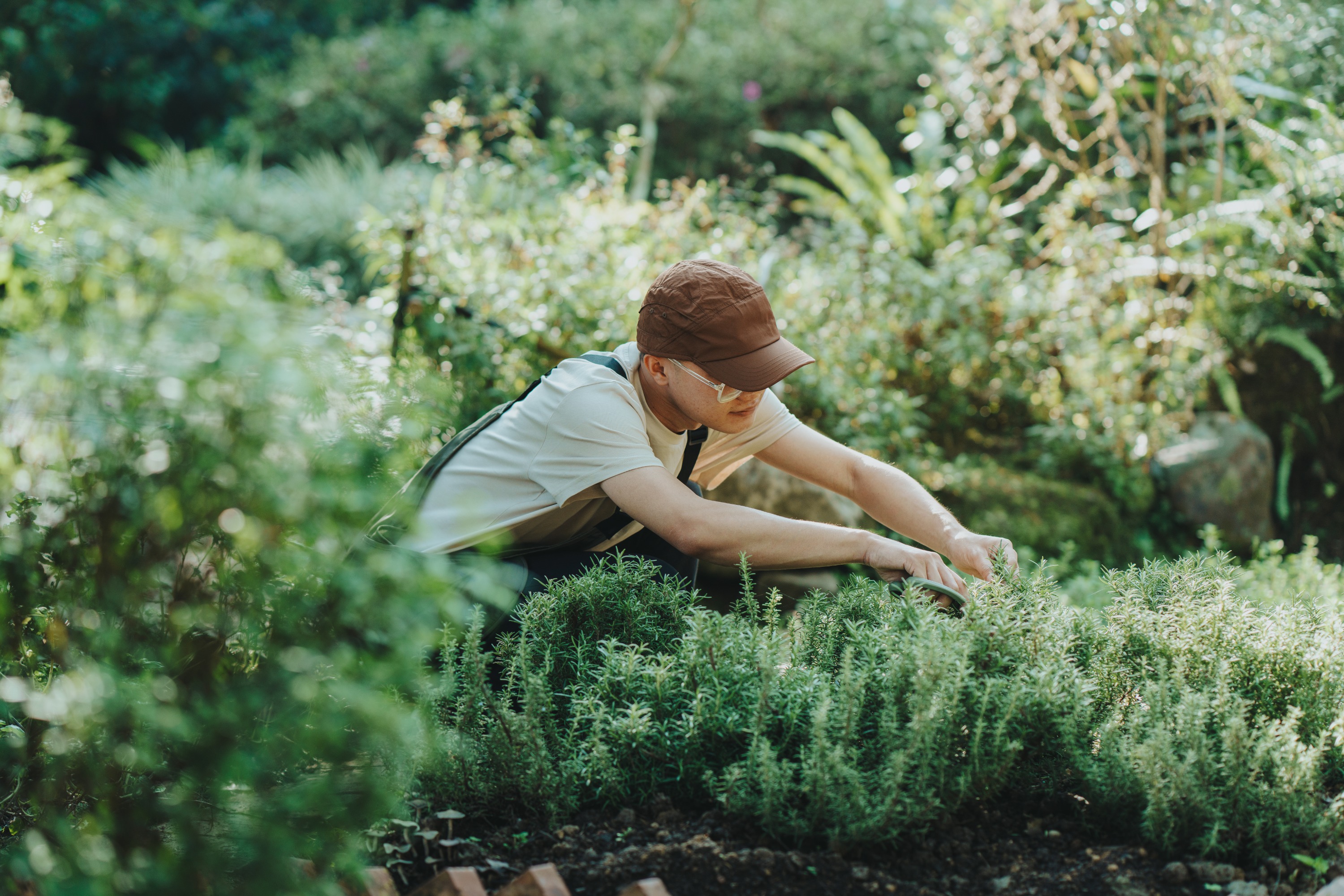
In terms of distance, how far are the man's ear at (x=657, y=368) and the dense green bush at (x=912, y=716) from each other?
0.68 metres

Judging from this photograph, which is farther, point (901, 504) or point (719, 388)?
point (901, 504)

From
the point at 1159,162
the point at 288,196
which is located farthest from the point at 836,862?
the point at 288,196

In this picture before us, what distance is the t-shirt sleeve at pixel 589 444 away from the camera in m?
2.47

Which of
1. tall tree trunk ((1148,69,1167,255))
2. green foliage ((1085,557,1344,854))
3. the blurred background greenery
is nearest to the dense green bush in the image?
green foliage ((1085,557,1344,854))

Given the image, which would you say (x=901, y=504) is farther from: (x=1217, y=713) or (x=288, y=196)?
(x=288, y=196)

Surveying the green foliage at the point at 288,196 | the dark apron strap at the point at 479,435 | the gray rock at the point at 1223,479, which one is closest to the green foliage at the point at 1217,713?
the dark apron strap at the point at 479,435

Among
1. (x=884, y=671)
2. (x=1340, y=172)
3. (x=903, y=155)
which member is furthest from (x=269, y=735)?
(x=903, y=155)

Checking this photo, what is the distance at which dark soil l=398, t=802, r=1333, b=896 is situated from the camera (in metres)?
1.60

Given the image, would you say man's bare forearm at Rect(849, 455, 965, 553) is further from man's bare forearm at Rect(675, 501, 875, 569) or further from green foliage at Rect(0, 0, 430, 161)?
green foliage at Rect(0, 0, 430, 161)

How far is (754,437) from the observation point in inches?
118

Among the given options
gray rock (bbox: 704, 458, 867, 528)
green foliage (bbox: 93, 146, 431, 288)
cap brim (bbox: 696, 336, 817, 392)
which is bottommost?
green foliage (bbox: 93, 146, 431, 288)

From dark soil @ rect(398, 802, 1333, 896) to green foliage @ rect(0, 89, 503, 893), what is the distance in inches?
15.2

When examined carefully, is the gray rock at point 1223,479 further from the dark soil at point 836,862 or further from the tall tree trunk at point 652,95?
the dark soil at point 836,862

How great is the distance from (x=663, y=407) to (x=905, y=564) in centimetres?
81
